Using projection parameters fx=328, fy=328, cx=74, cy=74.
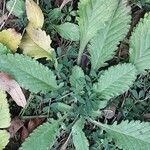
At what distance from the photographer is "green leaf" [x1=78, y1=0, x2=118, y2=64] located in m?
1.41

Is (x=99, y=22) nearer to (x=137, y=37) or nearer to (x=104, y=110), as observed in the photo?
(x=137, y=37)

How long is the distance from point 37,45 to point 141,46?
47 centimetres

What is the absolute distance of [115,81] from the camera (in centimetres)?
141

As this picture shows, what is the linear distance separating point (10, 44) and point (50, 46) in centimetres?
19

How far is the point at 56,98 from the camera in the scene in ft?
4.85

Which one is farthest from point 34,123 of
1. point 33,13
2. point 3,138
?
point 33,13

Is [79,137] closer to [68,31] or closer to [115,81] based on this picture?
[115,81]

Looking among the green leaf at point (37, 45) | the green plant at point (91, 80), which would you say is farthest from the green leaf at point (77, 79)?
the green leaf at point (37, 45)

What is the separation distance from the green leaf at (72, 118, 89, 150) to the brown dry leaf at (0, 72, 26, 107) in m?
0.25

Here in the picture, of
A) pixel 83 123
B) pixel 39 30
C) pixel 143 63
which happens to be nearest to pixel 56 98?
pixel 83 123

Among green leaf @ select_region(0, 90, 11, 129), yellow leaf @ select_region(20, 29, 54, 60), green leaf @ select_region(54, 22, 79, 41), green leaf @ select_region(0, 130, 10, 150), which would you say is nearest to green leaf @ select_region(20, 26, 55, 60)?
A: yellow leaf @ select_region(20, 29, 54, 60)

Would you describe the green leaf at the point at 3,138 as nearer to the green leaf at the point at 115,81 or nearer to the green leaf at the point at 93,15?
the green leaf at the point at 115,81

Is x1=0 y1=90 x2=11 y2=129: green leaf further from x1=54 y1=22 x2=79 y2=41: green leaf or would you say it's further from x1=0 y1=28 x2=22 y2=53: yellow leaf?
x1=54 y1=22 x2=79 y2=41: green leaf

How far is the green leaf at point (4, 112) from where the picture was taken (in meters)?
1.36
